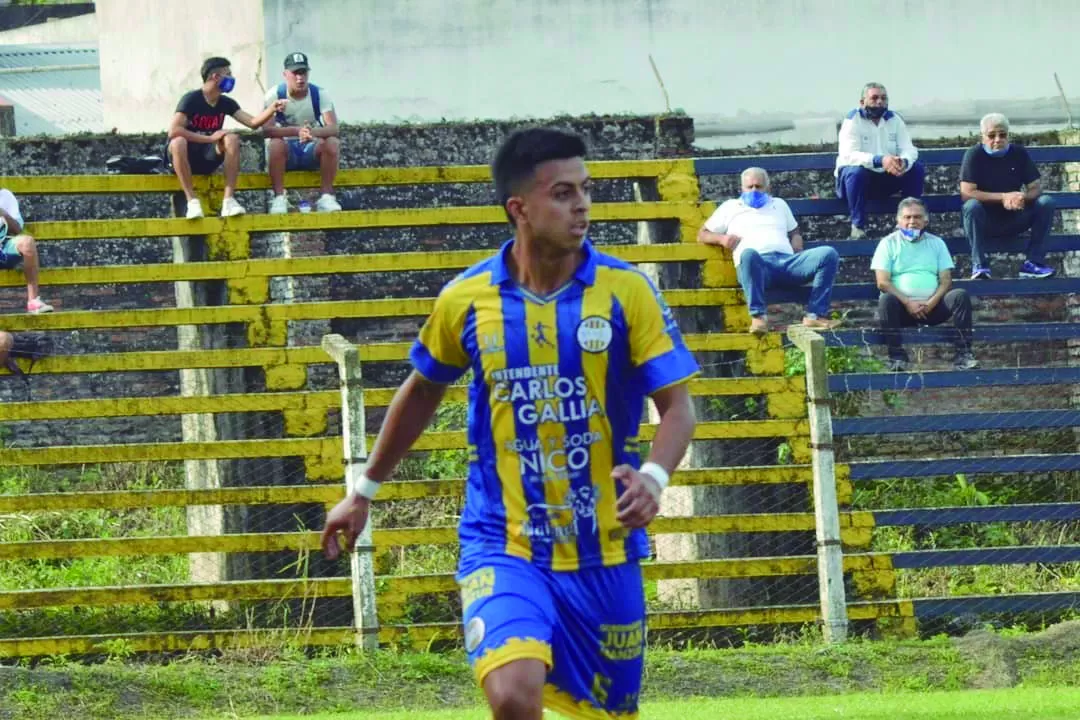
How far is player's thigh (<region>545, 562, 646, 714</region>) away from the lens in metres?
5.90

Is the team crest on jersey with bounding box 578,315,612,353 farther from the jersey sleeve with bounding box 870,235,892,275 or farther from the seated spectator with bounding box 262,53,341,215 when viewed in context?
the jersey sleeve with bounding box 870,235,892,275

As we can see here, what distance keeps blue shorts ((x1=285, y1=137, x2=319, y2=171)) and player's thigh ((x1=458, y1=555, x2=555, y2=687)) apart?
898 centimetres

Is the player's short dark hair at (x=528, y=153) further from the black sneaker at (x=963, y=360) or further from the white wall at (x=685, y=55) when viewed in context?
the white wall at (x=685, y=55)

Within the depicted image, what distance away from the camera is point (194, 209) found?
13727mm

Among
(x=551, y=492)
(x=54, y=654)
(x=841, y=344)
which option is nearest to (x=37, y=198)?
(x=54, y=654)

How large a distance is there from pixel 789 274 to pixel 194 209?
438cm

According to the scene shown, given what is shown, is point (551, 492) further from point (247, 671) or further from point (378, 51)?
point (378, 51)

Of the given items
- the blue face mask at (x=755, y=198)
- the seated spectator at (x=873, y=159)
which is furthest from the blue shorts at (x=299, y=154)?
the seated spectator at (x=873, y=159)

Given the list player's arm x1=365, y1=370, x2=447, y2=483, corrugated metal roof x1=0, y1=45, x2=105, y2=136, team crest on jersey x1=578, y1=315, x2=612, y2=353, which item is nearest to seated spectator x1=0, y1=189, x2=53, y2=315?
player's arm x1=365, y1=370, x2=447, y2=483

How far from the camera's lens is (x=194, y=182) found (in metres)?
14.1

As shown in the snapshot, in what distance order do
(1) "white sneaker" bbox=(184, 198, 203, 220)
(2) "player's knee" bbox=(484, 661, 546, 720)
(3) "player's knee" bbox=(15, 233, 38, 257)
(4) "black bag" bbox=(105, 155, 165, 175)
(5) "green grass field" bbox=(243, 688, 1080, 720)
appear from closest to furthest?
(2) "player's knee" bbox=(484, 661, 546, 720) → (5) "green grass field" bbox=(243, 688, 1080, 720) → (3) "player's knee" bbox=(15, 233, 38, 257) → (1) "white sneaker" bbox=(184, 198, 203, 220) → (4) "black bag" bbox=(105, 155, 165, 175)

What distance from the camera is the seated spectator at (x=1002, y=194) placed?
48.9 ft

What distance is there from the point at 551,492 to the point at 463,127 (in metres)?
12.5

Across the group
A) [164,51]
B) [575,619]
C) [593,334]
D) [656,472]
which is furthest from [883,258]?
[164,51]
